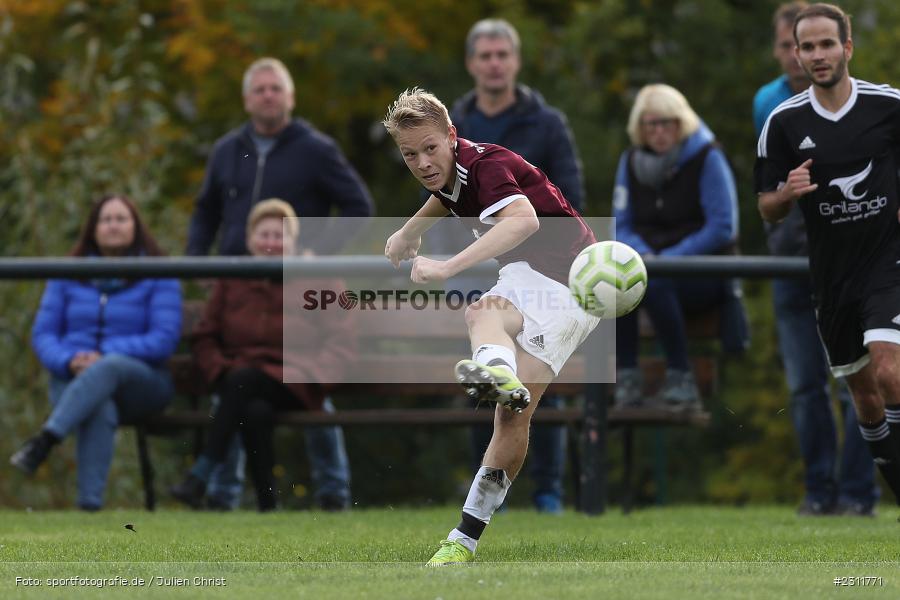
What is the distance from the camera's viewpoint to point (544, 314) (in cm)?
669

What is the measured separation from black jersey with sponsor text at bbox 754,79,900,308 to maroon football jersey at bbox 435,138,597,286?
1.49 meters

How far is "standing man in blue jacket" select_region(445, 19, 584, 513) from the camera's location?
384 inches

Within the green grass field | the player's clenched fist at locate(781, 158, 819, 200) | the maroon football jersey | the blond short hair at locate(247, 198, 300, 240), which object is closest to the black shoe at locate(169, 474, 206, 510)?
the green grass field

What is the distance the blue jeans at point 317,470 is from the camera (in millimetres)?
9836

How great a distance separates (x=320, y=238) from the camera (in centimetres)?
1030

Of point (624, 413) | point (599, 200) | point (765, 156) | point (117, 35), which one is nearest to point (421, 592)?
point (765, 156)

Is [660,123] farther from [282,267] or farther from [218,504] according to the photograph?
[218,504]

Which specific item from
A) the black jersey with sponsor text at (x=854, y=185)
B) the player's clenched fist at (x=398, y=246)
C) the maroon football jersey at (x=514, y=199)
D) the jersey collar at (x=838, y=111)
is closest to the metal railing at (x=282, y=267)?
the black jersey with sponsor text at (x=854, y=185)

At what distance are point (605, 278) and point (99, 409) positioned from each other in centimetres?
418

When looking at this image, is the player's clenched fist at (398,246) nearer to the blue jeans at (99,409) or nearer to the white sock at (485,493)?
the white sock at (485,493)

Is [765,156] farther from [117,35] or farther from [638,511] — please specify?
[117,35]

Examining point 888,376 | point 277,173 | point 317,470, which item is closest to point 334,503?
point 317,470

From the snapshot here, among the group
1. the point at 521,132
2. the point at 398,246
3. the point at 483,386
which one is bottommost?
the point at 483,386

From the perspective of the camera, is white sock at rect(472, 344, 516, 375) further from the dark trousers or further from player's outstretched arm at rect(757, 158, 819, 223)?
the dark trousers
